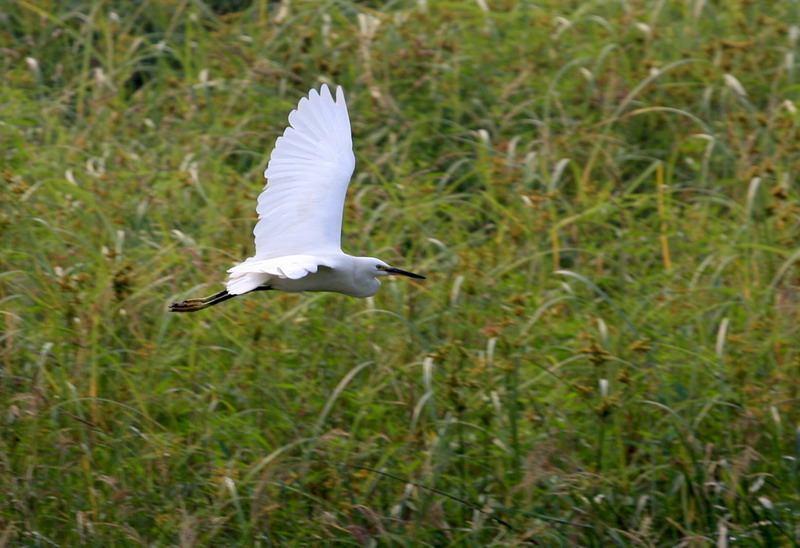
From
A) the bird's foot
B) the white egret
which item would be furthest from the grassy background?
the white egret

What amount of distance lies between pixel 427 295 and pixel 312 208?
0.81 m

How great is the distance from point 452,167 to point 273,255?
1.76 meters

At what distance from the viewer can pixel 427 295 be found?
502 cm

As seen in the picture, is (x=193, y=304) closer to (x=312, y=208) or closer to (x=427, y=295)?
(x=312, y=208)

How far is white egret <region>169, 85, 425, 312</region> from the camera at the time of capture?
4.16 m

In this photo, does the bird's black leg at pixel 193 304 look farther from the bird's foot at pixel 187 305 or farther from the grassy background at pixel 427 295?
the grassy background at pixel 427 295

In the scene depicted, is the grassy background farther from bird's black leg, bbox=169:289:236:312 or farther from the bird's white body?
the bird's white body

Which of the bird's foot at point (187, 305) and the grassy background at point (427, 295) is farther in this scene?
the bird's foot at point (187, 305)

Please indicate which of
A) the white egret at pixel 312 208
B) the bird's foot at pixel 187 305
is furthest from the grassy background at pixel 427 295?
the white egret at pixel 312 208

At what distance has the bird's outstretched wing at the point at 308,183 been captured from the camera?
4367 millimetres

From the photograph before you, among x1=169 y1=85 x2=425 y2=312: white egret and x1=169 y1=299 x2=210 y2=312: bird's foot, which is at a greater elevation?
x1=169 y1=85 x2=425 y2=312: white egret

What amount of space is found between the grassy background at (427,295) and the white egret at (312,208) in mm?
350

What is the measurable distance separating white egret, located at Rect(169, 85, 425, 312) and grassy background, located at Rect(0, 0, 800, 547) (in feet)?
1.15

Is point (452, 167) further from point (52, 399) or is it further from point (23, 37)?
point (23, 37)
